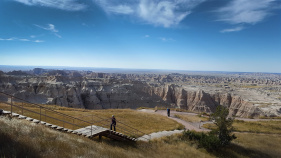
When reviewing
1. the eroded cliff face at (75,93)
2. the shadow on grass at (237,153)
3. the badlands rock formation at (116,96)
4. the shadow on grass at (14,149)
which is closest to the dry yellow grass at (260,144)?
the shadow on grass at (237,153)

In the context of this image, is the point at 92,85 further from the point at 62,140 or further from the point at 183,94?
the point at 62,140

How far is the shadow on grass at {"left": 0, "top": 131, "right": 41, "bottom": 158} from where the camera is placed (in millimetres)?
6396

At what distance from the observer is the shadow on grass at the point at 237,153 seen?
1579 cm

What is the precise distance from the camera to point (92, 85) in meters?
75.4

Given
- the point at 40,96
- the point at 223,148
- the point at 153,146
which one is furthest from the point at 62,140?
the point at 40,96

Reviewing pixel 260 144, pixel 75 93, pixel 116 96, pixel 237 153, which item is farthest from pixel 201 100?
pixel 237 153

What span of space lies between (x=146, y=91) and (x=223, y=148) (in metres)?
70.0

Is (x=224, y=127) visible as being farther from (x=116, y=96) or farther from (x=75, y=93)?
(x=116, y=96)

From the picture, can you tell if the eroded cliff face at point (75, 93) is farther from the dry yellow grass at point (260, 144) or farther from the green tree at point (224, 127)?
the dry yellow grass at point (260, 144)

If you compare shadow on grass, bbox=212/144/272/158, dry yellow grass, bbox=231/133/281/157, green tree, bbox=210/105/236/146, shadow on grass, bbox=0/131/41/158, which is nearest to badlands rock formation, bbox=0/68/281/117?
dry yellow grass, bbox=231/133/281/157

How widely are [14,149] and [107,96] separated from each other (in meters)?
66.6

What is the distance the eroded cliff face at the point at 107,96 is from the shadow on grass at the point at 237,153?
43274 mm

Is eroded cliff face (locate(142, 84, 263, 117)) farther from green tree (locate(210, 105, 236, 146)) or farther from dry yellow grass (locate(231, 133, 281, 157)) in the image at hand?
green tree (locate(210, 105, 236, 146))

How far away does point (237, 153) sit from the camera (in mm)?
16141
